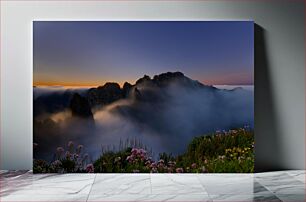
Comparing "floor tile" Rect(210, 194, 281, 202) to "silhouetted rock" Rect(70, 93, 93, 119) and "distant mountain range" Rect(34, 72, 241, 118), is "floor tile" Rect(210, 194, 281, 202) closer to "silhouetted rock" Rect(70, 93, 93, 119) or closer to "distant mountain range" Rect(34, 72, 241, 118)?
"distant mountain range" Rect(34, 72, 241, 118)

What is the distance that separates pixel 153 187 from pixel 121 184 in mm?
337

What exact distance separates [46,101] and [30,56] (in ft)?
1.68

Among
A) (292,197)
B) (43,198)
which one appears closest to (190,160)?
(292,197)

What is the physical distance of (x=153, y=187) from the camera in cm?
500

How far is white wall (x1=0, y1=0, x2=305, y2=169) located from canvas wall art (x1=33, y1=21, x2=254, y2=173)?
13 cm

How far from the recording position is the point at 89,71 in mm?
5738

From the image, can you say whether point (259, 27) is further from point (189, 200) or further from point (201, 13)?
point (189, 200)

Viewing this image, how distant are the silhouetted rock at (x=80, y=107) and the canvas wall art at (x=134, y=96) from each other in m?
0.01

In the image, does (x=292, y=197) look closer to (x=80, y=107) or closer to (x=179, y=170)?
(x=179, y=170)

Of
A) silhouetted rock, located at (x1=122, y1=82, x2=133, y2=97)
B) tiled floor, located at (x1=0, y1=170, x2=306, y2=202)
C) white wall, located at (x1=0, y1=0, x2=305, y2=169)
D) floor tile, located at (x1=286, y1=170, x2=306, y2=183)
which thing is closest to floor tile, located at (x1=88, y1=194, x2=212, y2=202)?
tiled floor, located at (x1=0, y1=170, x2=306, y2=202)

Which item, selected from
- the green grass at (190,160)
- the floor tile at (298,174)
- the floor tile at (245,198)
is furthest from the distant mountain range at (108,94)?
the floor tile at (245,198)

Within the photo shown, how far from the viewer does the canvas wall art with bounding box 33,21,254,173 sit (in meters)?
5.72

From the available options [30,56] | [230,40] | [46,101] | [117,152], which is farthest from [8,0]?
[230,40]

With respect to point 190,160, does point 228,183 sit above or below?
below
